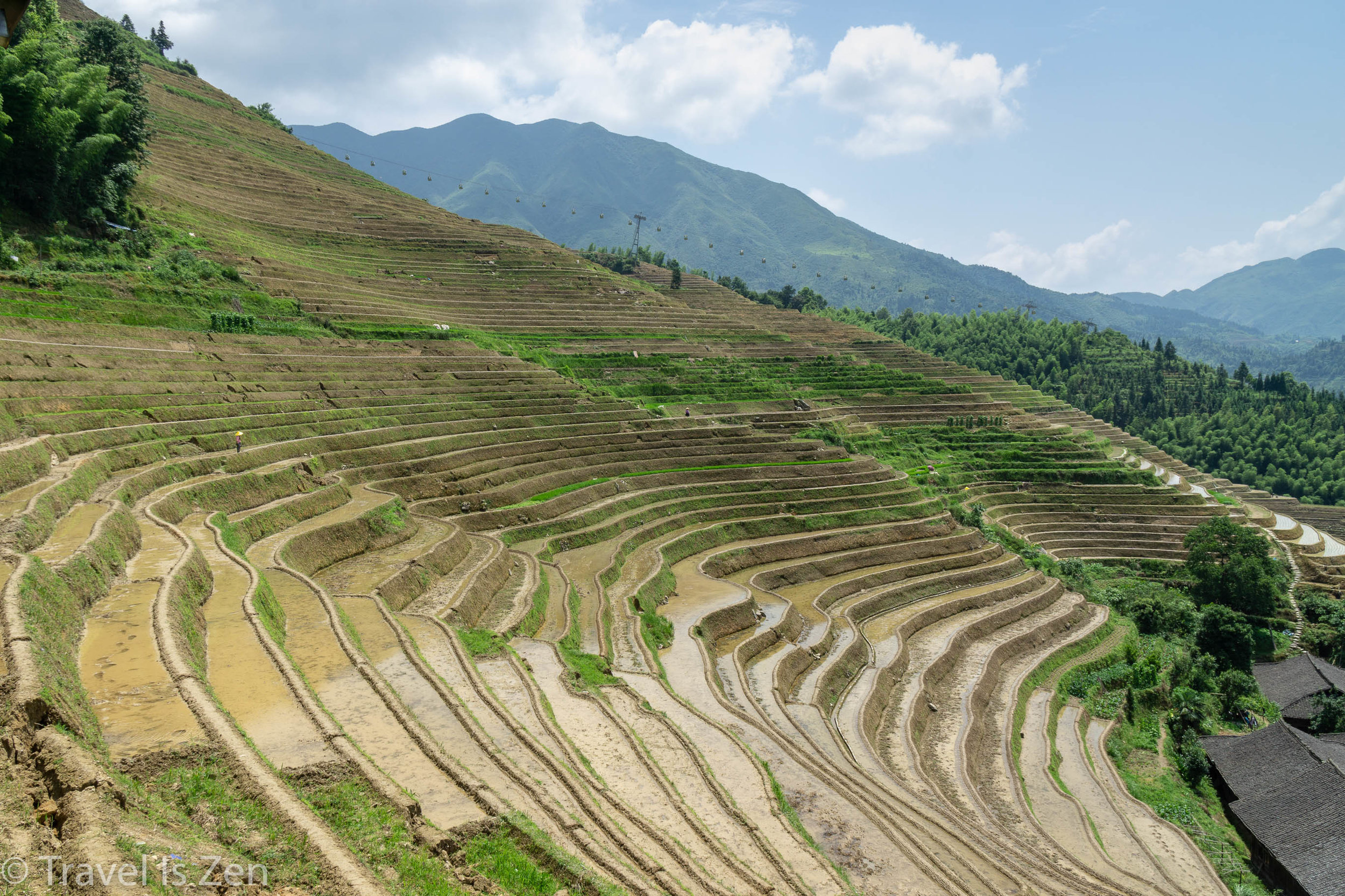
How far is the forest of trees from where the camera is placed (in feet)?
236

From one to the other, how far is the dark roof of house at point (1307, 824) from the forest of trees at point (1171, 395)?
62.5m

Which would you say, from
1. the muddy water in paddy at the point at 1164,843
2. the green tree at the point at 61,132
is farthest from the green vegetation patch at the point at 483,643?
the green tree at the point at 61,132

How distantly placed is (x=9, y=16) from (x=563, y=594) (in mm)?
19273

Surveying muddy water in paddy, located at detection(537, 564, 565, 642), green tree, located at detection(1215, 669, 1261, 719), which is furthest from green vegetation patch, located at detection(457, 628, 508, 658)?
green tree, located at detection(1215, 669, 1261, 719)

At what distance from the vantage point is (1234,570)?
3622cm

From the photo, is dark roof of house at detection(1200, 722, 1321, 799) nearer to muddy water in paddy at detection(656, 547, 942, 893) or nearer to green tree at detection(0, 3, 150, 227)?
muddy water in paddy at detection(656, 547, 942, 893)

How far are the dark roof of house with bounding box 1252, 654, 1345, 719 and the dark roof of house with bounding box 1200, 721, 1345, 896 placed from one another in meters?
4.20

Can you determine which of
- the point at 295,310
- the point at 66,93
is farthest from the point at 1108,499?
the point at 66,93

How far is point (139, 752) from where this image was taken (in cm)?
780

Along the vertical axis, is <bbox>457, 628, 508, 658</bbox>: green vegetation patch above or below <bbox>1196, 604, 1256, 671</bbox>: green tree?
above

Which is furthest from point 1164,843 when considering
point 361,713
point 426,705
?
point 361,713

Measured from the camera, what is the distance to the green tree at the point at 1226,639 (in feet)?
95.7

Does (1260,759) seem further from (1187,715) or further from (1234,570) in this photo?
(1234,570)

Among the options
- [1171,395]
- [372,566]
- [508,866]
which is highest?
[1171,395]
